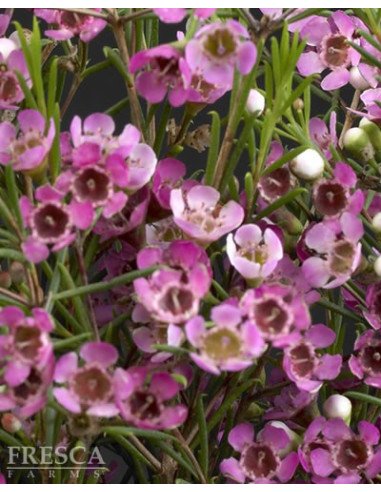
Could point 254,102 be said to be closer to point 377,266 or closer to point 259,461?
point 377,266

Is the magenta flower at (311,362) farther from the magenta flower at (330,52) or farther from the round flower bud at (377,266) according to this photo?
the magenta flower at (330,52)

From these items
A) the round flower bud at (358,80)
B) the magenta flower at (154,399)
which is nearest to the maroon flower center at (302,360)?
the magenta flower at (154,399)

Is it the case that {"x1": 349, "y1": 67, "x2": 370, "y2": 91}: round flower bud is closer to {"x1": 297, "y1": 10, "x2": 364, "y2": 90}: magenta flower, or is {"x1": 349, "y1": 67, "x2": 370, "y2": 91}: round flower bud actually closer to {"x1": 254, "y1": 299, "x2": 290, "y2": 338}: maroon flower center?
{"x1": 297, "y1": 10, "x2": 364, "y2": 90}: magenta flower

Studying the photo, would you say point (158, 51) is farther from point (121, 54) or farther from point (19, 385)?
point (19, 385)

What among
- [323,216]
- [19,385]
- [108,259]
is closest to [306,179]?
[323,216]

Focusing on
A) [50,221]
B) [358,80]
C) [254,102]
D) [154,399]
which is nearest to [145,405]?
[154,399]
